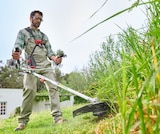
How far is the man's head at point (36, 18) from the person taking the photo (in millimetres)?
5035

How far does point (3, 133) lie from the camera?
4211 millimetres

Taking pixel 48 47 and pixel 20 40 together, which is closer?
pixel 20 40

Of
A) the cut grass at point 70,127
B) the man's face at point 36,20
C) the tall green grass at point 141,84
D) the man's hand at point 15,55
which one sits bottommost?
the cut grass at point 70,127

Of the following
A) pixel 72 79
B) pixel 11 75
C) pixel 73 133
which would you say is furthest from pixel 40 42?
pixel 11 75

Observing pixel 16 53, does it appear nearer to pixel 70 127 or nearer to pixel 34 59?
pixel 34 59

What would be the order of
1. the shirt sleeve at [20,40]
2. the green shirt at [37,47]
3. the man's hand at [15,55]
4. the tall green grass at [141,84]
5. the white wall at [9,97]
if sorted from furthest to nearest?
1. the white wall at [9,97]
2. the green shirt at [37,47]
3. the shirt sleeve at [20,40]
4. the man's hand at [15,55]
5. the tall green grass at [141,84]

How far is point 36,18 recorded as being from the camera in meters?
5.02

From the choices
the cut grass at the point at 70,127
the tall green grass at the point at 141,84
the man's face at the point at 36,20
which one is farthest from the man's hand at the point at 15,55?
the tall green grass at the point at 141,84

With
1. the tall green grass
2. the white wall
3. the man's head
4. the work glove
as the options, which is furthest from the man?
the white wall

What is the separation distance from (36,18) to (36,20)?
0.11ft

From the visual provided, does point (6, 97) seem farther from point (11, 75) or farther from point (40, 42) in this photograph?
point (40, 42)

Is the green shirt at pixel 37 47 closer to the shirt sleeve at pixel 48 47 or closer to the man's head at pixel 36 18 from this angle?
the shirt sleeve at pixel 48 47

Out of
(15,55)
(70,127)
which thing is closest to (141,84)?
(70,127)

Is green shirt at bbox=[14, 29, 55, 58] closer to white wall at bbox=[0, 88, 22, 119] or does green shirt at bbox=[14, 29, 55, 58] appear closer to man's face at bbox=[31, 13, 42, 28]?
man's face at bbox=[31, 13, 42, 28]
